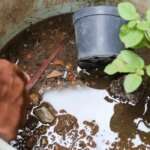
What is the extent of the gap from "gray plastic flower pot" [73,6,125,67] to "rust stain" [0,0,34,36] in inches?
8.6

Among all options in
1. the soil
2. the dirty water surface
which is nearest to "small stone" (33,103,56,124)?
the dirty water surface

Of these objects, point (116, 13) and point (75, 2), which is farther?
point (75, 2)

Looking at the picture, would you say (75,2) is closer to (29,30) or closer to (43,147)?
(29,30)

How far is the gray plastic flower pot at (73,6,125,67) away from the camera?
1.82 metres

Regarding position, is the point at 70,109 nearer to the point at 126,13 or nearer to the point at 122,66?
the point at 122,66

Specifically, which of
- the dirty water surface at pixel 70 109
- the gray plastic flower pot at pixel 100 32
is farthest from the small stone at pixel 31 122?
the gray plastic flower pot at pixel 100 32

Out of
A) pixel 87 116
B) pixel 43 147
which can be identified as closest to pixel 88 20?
pixel 87 116

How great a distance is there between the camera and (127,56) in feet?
5.57

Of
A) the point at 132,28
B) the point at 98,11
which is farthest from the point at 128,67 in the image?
the point at 98,11

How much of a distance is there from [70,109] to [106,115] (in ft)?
0.43

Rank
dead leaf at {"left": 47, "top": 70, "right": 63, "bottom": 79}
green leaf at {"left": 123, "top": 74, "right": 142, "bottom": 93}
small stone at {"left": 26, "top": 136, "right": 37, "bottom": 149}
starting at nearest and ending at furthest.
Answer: green leaf at {"left": 123, "top": 74, "right": 142, "bottom": 93}, small stone at {"left": 26, "top": 136, "right": 37, "bottom": 149}, dead leaf at {"left": 47, "top": 70, "right": 63, "bottom": 79}

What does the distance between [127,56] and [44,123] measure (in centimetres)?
39

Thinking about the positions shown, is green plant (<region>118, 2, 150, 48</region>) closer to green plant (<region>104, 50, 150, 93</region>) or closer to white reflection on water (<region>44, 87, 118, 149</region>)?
green plant (<region>104, 50, 150, 93</region>)

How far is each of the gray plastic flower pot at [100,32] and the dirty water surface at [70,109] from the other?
13cm
